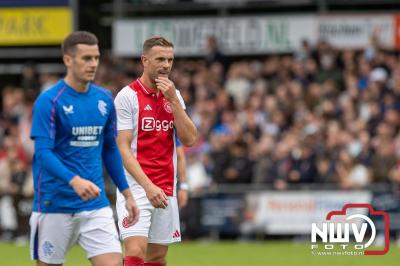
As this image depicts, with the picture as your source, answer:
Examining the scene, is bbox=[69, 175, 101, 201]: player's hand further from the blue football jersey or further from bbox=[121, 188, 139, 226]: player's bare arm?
bbox=[121, 188, 139, 226]: player's bare arm

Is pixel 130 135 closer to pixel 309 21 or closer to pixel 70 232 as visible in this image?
pixel 70 232

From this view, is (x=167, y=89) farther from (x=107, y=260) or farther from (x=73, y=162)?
(x=107, y=260)

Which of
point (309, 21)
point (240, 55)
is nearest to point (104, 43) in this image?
point (240, 55)

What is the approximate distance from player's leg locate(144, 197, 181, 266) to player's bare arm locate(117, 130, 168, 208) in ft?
1.35

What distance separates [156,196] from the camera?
9.64 m

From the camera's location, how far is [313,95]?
2231 cm

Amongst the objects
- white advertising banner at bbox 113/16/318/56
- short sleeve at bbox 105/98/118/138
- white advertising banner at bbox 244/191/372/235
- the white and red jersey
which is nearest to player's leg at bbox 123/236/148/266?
the white and red jersey

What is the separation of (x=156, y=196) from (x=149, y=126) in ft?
2.70

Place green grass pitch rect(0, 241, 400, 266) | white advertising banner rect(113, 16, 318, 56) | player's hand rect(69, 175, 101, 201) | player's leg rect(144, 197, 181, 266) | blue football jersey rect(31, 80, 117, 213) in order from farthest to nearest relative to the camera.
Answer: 1. white advertising banner rect(113, 16, 318, 56)
2. green grass pitch rect(0, 241, 400, 266)
3. player's leg rect(144, 197, 181, 266)
4. blue football jersey rect(31, 80, 117, 213)
5. player's hand rect(69, 175, 101, 201)

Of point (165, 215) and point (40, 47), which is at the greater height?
point (40, 47)

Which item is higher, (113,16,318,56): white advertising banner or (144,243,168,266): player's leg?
(113,16,318,56): white advertising banner

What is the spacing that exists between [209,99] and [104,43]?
3.97 m

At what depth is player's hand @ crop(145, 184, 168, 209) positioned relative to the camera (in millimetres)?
9641

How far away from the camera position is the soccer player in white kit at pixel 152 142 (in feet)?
32.7
